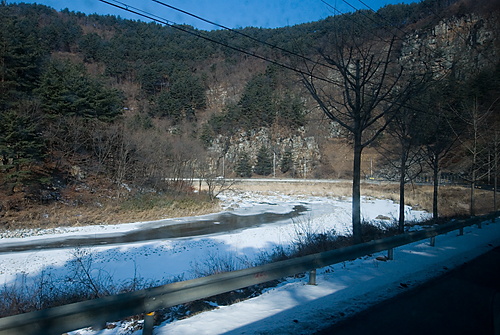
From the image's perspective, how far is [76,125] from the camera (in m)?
28.0

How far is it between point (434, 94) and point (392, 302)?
11.2 m

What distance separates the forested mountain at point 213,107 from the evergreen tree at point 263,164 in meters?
0.24

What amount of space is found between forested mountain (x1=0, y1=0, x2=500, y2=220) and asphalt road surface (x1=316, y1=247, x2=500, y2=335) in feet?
19.1

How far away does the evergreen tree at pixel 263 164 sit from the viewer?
2711 inches

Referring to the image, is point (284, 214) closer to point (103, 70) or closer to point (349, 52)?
point (349, 52)

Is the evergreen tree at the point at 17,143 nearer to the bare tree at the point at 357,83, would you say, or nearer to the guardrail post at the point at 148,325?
the bare tree at the point at 357,83

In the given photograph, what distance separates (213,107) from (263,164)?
33.4 metres

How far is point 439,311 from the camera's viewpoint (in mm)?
4137

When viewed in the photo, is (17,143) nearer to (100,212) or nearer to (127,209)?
(100,212)

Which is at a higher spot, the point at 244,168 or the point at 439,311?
the point at 244,168

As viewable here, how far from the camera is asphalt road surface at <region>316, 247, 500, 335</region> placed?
363 cm

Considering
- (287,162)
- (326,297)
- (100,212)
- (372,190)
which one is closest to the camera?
(326,297)

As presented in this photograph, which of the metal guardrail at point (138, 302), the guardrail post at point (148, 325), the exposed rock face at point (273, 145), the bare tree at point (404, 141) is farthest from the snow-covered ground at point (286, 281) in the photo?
the exposed rock face at point (273, 145)

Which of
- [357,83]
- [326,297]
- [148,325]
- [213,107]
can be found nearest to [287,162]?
[213,107]
